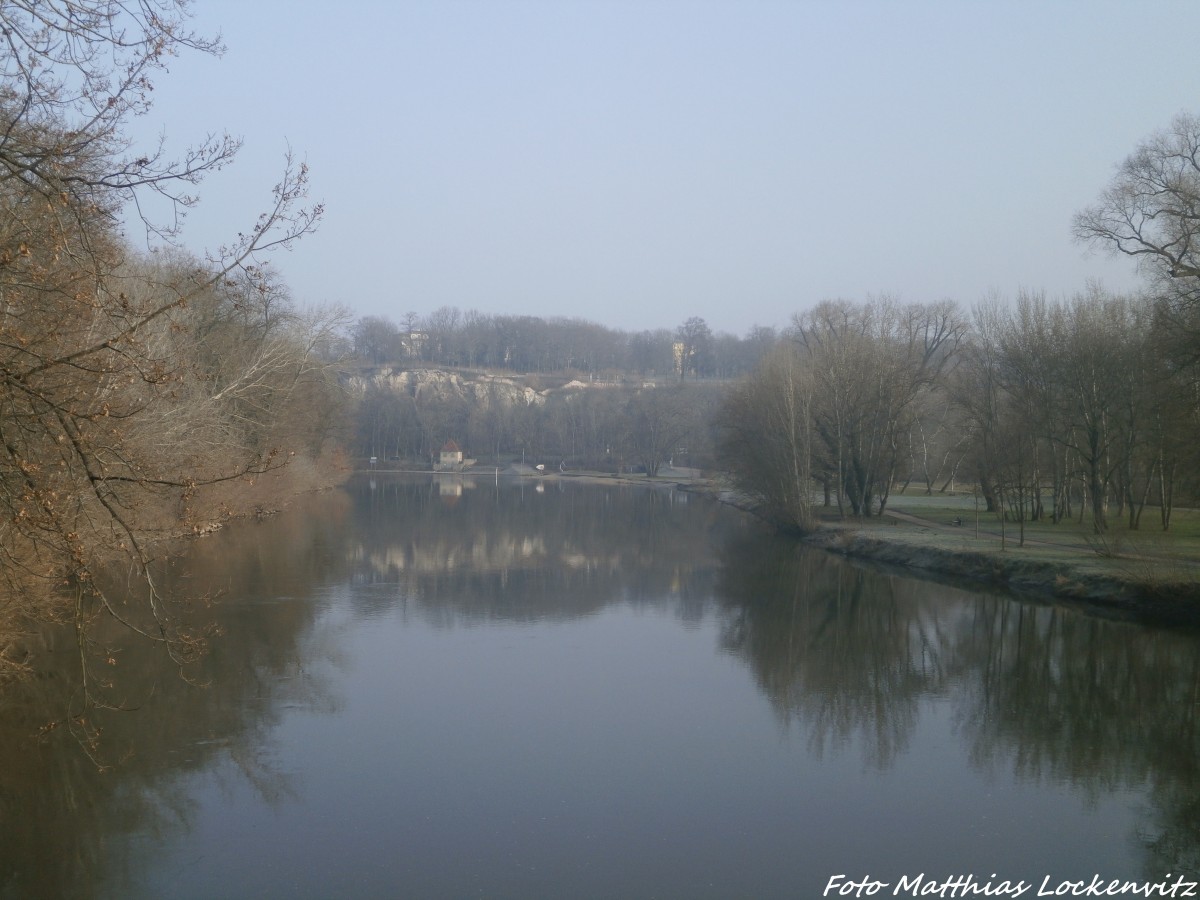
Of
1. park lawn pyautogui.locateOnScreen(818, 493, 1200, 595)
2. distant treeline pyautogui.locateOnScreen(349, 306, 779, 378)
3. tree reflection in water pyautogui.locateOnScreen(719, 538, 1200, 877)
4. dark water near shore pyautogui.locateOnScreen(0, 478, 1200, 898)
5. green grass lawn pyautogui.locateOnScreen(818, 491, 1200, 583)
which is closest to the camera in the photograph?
dark water near shore pyautogui.locateOnScreen(0, 478, 1200, 898)

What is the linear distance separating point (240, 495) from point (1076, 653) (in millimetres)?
24576

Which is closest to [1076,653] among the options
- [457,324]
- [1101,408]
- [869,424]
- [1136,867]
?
[1136,867]

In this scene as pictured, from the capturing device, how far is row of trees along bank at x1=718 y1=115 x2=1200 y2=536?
20.3 m

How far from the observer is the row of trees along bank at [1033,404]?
20.3m

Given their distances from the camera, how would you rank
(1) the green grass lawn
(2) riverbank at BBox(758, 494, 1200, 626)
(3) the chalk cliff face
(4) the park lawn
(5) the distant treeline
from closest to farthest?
(2) riverbank at BBox(758, 494, 1200, 626) < (4) the park lawn < (1) the green grass lawn < (3) the chalk cliff face < (5) the distant treeline

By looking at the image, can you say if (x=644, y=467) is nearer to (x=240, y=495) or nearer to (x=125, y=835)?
(x=240, y=495)

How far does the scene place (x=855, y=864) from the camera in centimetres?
750

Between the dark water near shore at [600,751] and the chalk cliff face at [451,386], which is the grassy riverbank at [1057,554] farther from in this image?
the chalk cliff face at [451,386]

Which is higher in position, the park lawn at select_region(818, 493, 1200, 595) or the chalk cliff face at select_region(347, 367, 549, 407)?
the chalk cliff face at select_region(347, 367, 549, 407)

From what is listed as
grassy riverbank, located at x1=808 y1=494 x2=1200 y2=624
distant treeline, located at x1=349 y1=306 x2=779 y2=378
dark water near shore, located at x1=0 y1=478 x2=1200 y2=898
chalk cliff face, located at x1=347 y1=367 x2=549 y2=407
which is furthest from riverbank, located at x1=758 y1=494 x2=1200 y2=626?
distant treeline, located at x1=349 y1=306 x2=779 y2=378

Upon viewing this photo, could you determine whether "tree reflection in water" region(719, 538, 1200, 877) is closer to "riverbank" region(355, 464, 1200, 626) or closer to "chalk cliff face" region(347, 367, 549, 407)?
"riverbank" region(355, 464, 1200, 626)

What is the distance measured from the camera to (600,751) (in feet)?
33.5

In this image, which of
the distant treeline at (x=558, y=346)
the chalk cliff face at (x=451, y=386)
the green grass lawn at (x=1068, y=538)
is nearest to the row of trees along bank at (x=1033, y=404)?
the green grass lawn at (x=1068, y=538)

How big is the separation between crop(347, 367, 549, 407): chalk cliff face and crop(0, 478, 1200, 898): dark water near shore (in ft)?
264
